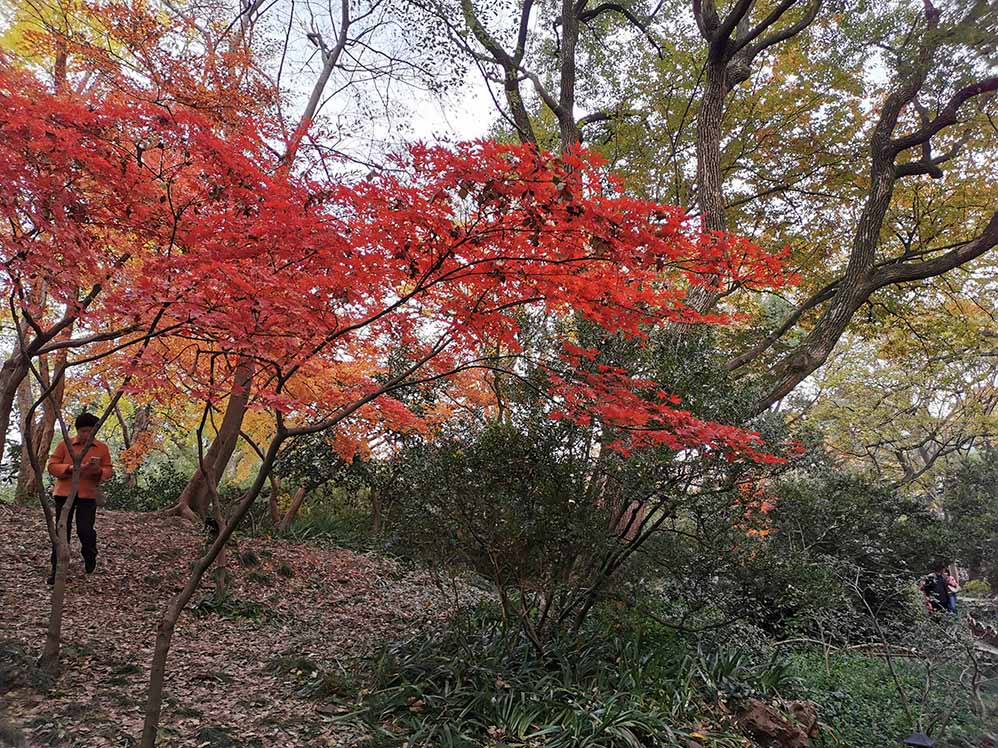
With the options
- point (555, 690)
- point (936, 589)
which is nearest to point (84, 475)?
point (555, 690)

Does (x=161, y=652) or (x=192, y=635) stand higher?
(x=161, y=652)

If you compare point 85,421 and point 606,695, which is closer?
point 606,695

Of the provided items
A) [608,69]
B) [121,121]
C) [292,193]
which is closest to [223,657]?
[292,193]

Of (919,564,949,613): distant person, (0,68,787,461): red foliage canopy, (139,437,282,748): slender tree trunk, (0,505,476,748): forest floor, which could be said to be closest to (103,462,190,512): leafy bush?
(0,505,476,748): forest floor

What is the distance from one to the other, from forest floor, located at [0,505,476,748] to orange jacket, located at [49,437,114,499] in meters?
0.92

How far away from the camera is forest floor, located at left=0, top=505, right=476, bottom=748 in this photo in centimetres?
302

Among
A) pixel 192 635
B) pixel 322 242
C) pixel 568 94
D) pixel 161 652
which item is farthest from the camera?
pixel 568 94

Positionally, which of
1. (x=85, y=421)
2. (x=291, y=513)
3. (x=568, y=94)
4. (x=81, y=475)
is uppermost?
(x=568, y=94)

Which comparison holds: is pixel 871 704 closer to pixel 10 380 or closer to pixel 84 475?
pixel 84 475

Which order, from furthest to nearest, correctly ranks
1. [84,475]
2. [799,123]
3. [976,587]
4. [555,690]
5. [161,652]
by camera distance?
[976,587] → [799,123] → [84,475] → [555,690] → [161,652]

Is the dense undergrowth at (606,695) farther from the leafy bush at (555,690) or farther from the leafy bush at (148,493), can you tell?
the leafy bush at (148,493)

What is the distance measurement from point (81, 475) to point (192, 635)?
4.94 feet

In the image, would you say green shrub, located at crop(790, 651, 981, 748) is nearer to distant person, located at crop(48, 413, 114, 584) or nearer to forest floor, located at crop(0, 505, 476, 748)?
forest floor, located at crop(0, 505, 476, 748)

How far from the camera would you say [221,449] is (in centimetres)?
698
